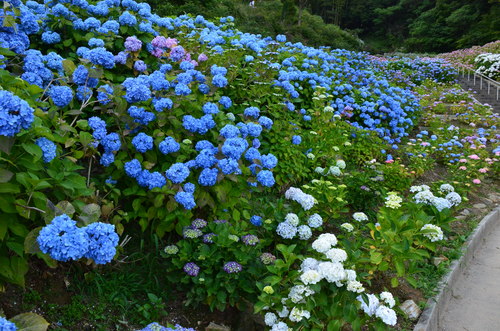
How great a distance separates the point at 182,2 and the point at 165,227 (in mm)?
11403

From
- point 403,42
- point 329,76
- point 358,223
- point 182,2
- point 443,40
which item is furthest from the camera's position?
point 403,42

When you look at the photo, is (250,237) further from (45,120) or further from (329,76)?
(329,76)

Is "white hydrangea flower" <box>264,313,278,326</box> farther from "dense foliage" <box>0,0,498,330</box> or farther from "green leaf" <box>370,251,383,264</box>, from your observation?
"green leaf" <box>370,251,383,264</box>

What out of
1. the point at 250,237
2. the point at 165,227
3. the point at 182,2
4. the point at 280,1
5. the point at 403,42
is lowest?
the point at 403,42

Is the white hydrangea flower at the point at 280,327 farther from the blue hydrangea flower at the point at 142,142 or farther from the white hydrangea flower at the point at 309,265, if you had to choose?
the blue hydrangea flower at the point at 142,142

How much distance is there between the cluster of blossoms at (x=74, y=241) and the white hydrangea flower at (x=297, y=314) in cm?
113

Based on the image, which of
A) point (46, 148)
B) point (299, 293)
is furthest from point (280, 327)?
point (46, 148)

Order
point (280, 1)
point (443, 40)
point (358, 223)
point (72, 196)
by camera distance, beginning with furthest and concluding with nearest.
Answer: point (443, 40) < point (280, 1) < point (358, 223) < point (72, 196)

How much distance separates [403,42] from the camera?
136 feet

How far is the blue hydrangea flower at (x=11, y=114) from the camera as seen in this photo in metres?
1.70

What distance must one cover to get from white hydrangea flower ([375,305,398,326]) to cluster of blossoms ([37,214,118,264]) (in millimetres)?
1644

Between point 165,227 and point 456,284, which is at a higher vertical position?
point 165,227

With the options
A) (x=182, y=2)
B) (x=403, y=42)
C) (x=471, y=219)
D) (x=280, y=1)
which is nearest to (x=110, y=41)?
(x=471, y=219)

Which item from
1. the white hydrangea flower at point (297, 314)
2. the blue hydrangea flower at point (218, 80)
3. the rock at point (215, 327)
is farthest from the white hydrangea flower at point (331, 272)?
the blue hydrangea flower at point (218, 80)
